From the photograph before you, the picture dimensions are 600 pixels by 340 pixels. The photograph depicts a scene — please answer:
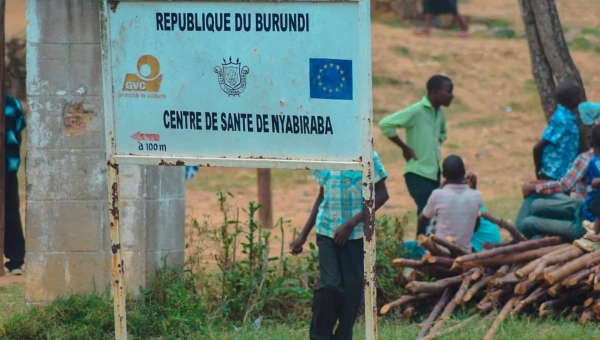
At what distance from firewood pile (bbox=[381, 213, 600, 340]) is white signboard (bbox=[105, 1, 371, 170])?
77.9 inches

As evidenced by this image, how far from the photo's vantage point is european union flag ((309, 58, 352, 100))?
3.89m

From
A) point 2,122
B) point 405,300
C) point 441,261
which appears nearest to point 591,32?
point 441,261

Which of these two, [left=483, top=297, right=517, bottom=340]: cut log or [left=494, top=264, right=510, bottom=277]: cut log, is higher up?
[left=494, top=264, right=510, bottom=277]: cut log

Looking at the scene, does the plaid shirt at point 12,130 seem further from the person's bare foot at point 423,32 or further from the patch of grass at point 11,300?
the person's bare foot at point 423,32

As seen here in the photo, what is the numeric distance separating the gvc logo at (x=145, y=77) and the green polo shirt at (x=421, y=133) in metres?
3.60

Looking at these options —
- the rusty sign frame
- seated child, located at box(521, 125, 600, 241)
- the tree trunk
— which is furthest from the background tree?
the rusty sign frame

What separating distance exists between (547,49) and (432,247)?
2836 millimetres

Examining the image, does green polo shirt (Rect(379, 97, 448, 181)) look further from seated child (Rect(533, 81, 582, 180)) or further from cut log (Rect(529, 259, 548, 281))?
cut log (Rect(529, 259, 548, 281))

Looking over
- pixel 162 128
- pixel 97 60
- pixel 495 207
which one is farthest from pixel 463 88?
pixel 162 128

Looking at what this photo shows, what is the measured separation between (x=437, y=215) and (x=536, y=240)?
0.74 m

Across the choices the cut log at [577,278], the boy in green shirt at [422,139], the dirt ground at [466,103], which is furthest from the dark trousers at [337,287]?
the dirt ground at [466,103]

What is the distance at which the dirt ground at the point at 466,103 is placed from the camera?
39.4 feet

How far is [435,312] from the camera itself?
5918mm

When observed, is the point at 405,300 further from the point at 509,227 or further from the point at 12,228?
the point at 12,228
